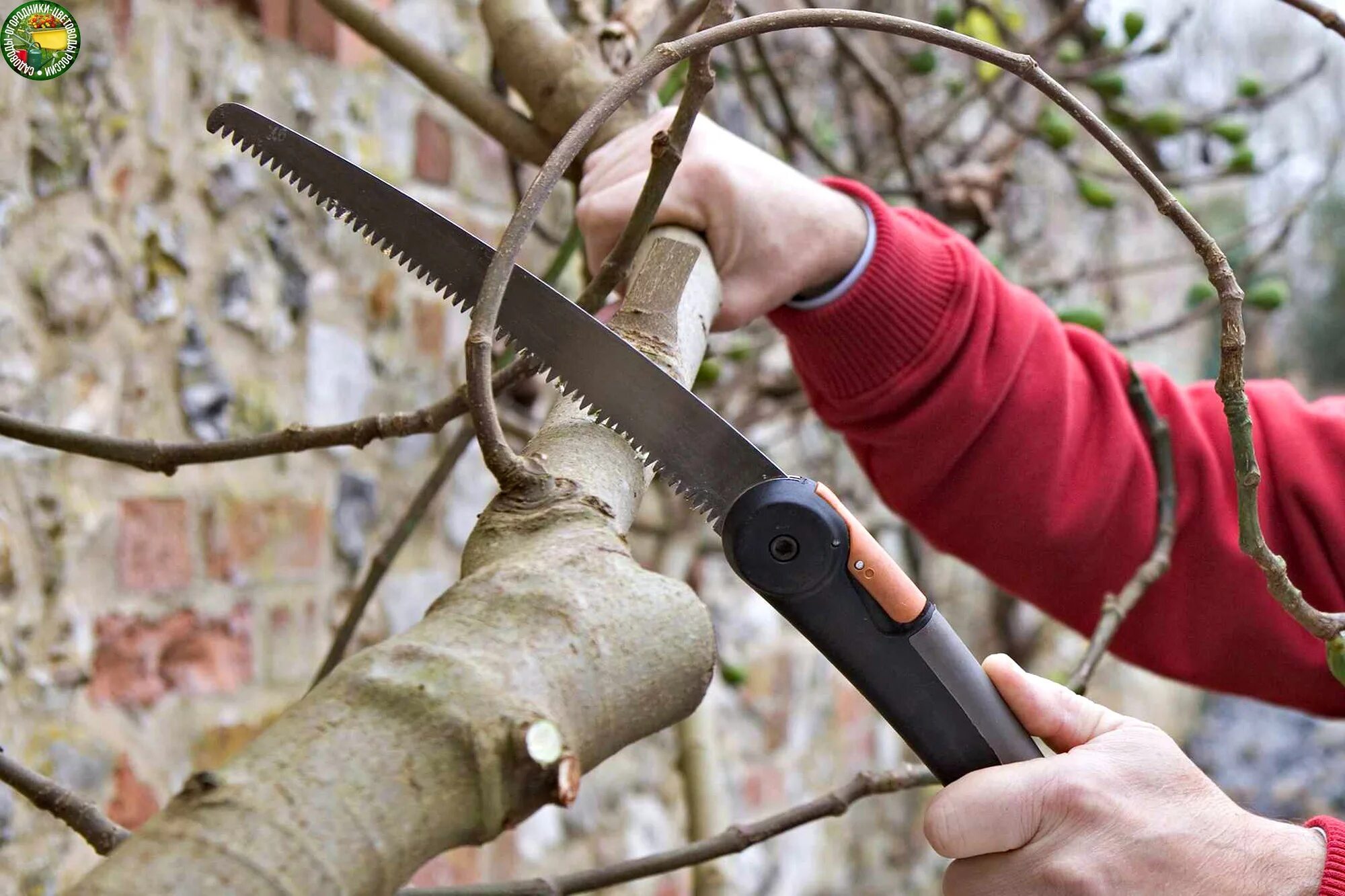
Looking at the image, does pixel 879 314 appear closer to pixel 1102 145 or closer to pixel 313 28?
pixel 1102 145

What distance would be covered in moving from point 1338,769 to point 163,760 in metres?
4.03

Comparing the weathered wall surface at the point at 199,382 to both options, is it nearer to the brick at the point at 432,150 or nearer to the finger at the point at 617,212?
the brick at the point at 432,150

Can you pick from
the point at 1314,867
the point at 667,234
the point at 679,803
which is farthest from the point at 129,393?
the point at 679,803

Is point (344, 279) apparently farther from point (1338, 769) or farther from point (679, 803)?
point (1338, 769)

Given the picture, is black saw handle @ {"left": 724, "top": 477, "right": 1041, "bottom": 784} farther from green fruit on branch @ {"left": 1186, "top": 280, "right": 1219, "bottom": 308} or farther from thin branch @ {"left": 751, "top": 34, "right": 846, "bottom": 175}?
green fruit on branch @ {"left": 1186, "top": 280, "right": 1219, "bottom": 308}

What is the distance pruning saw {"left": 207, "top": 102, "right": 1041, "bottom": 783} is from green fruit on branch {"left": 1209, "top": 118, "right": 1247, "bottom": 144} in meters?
1.40

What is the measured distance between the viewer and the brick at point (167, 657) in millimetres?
1194

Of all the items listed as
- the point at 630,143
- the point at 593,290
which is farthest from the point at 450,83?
the point at 593,290

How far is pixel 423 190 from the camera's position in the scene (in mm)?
1639

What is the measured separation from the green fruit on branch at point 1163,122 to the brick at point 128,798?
156 centimetres

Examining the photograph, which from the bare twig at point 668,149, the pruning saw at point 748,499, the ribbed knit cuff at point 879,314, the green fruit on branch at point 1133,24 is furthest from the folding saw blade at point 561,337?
the green fruit on branch at point 1133,24

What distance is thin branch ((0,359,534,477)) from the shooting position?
29.0 inches

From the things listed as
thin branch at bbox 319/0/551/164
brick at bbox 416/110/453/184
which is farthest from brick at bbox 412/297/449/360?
thin branch at bbox 319/0/551/164

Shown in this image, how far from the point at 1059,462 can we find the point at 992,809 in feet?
1.92
